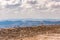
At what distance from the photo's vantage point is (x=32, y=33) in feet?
3.10

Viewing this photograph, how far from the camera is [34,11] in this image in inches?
37.9

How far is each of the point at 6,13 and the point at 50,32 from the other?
0.31 meters

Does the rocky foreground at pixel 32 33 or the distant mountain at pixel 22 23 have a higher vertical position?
the distant mountain at pixel 22 23

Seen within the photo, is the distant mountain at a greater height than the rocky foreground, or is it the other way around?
the distant mountain

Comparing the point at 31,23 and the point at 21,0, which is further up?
the point at 21,0

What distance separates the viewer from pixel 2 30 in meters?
0.93

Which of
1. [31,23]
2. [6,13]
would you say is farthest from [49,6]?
[6,13]

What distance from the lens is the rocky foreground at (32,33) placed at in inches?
36.6

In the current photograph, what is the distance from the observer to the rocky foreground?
929mm

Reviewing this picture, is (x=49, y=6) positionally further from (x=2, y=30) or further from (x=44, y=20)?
(x=2, y=30)

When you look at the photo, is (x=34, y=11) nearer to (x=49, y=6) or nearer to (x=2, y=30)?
(x=49, y=6)

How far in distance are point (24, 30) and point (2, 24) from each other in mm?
148

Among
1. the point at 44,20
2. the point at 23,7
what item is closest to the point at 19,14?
the point at 23,7

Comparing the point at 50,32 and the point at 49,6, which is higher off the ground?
the point at 49,6
